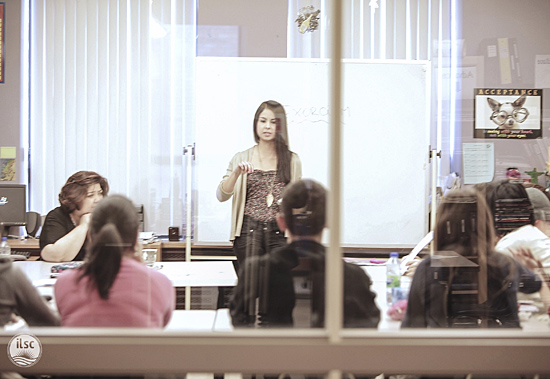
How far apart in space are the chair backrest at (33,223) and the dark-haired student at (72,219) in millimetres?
33

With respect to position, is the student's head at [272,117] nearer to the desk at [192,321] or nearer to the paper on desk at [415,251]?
the paper on desk at [415,251]

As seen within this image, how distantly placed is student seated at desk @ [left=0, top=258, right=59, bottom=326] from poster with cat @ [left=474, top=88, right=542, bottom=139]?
4.67 ft

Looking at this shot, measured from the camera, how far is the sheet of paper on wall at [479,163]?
1791 millimetres

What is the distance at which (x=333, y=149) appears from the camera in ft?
4.47

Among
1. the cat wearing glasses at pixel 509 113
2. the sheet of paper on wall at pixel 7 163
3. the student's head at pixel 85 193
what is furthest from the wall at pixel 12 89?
the cat wearing glasses at pixel 509 113

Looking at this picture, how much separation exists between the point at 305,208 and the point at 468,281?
505 mm

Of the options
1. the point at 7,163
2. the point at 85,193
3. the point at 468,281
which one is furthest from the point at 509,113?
the point at 7,163

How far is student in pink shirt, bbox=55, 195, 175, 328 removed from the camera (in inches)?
51.2

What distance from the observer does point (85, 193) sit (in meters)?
1.90

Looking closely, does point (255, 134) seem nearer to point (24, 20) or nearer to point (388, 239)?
point (388, 239)

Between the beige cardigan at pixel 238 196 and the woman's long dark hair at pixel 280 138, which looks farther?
the beige cardigan at pixel 238 196

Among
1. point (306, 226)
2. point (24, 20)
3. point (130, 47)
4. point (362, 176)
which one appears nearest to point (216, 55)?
point (130, 47)

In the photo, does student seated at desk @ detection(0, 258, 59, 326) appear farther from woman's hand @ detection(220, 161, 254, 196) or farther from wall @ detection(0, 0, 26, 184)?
wall @ detection(0, 0, 26, 184)

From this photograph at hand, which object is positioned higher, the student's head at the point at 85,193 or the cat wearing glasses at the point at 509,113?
the cat wearing glasses at the point at 509,113
